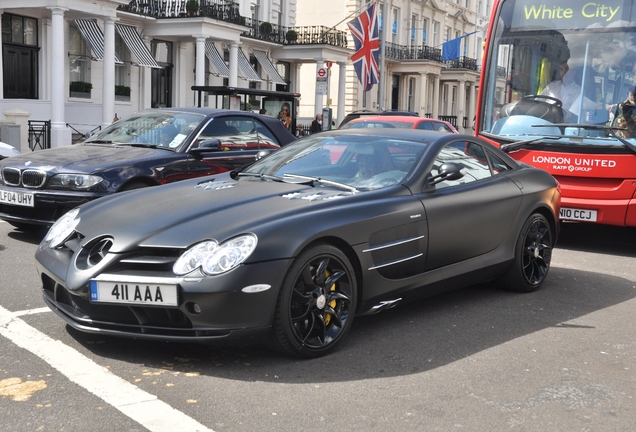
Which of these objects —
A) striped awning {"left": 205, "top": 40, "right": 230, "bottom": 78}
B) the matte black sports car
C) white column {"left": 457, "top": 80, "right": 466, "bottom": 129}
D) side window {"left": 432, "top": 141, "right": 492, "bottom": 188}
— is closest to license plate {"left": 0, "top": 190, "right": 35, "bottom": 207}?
the matte black sports car

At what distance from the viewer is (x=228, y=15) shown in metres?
33.2

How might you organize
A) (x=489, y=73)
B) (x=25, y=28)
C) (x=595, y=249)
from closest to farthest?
(x=595, y=249) → (x=489, y=73) → (x=25, y=28)

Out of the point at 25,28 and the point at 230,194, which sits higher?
the point at 25,28

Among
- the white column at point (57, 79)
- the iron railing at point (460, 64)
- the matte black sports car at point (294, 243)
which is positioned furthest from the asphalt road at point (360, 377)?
the iron railing at point (460, 64)

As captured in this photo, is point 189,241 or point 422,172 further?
point 422,172

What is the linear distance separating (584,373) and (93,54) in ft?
82.6

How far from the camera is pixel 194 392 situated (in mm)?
4273

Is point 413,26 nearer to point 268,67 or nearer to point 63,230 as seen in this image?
point 268,67

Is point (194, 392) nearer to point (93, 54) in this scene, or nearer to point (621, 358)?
point (621, 358)

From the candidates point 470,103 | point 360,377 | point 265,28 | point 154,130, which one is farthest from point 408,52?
point 360,377

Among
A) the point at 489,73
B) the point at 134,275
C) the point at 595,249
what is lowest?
the point at 595,249

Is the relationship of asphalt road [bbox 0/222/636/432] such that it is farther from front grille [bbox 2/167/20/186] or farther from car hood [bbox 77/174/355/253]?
front grille [bbox 2/167/20/186]

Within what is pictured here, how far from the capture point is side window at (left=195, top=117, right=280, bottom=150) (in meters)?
9.60

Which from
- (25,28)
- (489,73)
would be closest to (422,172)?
(489,73)
